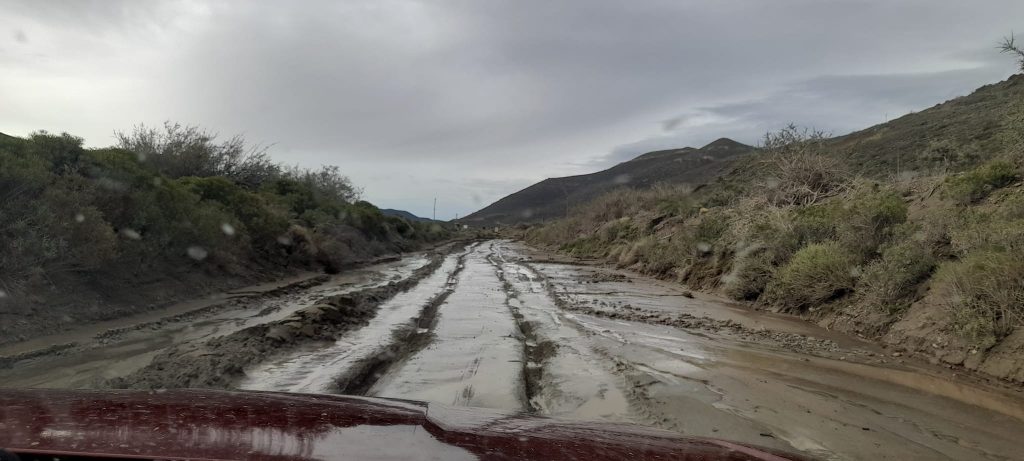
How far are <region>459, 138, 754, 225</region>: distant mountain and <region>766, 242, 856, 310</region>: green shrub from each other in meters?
56.1

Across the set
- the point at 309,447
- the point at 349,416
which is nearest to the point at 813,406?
the point at 349,416

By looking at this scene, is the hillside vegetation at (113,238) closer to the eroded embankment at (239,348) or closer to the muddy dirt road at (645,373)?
the muddy dirt road at (645,373)

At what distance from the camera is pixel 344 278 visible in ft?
61.9

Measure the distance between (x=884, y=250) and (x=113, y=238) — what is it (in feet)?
45.0

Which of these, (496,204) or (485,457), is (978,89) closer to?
(485,457)

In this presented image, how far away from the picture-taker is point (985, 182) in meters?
10.3

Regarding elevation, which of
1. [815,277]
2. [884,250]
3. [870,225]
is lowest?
[815,277]

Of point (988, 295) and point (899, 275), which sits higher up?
point (899, 275)

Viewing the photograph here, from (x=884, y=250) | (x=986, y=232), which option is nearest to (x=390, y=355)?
(x=986, y=232)

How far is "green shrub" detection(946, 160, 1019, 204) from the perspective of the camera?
33.6ft

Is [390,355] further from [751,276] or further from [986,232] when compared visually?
[751,276]

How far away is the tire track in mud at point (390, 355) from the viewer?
6123 mm

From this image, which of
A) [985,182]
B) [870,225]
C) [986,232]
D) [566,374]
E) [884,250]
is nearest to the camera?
[566,374]

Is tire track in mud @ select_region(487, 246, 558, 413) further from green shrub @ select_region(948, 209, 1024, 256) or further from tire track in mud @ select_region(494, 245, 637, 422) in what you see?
green shrub @ select_region(948, 209, 1024, 256)
